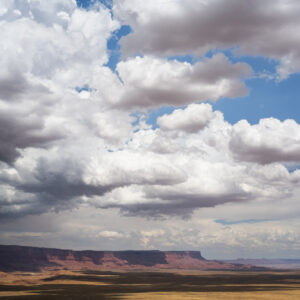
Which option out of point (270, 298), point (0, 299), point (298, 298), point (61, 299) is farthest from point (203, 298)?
point (0, 299)

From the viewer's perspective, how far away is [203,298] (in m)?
106

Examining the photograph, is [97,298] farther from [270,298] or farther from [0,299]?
[270,298]

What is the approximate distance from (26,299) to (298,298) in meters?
69.7

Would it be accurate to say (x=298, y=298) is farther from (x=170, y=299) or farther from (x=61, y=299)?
(x=61, y=299)

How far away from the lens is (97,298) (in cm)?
10881

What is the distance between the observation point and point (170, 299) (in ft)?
339

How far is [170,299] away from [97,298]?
19365 mm

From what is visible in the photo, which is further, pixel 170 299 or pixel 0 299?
pixel 0 299

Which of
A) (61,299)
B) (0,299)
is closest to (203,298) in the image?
(61,299)

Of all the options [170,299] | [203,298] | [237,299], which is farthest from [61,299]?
[237,299]

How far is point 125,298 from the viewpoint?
107 metres

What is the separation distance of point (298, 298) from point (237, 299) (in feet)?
57.3

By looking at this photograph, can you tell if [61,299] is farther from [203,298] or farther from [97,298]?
[203,298]

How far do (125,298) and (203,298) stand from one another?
774 inches
